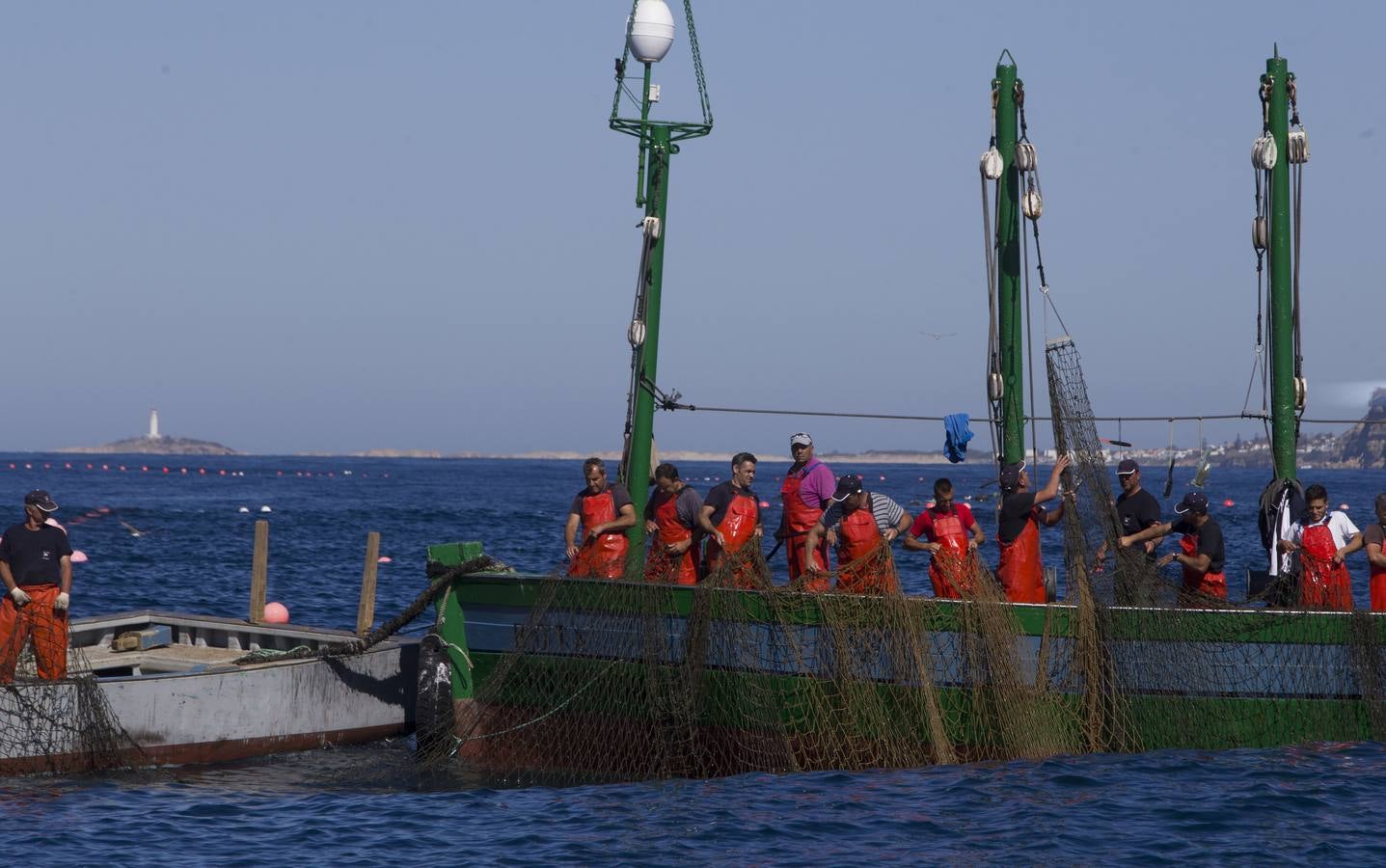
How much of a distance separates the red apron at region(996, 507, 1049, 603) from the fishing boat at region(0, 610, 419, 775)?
6.73 m

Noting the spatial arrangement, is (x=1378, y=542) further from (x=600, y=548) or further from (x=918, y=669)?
(x=600, y=548)

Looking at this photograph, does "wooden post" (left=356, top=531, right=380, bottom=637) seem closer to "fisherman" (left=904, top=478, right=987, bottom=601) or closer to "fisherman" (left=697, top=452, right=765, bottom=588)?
"fisherman" (left=697, top=452, right=765, bottom=588)

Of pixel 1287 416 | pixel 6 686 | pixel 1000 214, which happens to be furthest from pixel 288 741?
pixel 1287 416

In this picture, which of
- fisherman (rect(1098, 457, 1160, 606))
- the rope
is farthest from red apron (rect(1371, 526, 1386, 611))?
the rope

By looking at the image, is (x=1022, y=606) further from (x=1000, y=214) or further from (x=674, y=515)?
(x=1000, y=214)

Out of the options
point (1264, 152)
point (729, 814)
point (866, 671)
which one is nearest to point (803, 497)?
point (866, 671)

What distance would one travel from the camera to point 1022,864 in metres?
12.2

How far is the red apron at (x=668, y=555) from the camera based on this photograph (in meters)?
15.3

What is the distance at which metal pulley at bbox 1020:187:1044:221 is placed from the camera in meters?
16.4

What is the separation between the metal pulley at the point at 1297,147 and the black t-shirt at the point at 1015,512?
5066mm

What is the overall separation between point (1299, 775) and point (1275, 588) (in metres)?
1.92

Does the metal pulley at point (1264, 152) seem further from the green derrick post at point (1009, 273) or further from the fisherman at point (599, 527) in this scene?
the fisherman at point (599, 527)

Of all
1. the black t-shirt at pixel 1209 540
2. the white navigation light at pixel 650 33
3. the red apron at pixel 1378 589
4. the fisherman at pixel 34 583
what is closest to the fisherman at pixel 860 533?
the black t-shirt at pixel 1209 540

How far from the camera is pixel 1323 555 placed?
1526 cm
